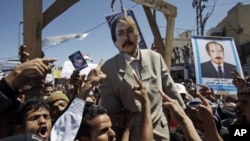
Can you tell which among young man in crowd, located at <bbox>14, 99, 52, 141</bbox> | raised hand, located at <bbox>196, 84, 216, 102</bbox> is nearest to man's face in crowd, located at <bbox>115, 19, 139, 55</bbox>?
young man in crowd, located at <bbox>14, 99, 52, 141</bbox>

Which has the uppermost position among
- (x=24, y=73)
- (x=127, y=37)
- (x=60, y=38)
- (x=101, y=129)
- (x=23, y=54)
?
(x=60, y=38)

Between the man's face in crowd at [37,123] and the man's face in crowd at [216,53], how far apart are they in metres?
2.67

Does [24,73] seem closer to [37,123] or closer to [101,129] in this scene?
[37,123]

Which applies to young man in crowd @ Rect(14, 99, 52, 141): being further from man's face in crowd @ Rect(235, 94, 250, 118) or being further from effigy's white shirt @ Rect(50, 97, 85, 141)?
man's face in crowd @ Rect(235, 94, 250, 118)

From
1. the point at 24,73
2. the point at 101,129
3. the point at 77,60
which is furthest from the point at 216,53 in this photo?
the point at 24,73

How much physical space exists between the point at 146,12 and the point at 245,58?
20473 millimetres

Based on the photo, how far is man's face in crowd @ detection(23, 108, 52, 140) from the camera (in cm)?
198

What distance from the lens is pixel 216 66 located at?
4238 mm

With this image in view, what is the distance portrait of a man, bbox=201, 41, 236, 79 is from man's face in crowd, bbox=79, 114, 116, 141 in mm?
2194

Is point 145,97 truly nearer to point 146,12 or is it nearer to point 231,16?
point 146,12

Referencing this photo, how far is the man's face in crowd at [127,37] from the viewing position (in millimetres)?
2625

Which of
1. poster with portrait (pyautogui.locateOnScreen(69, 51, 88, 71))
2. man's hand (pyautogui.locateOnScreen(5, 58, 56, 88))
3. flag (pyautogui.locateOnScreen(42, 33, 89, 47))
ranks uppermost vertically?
flag (pyautogui.locateOnScreen(42, 33, 89, 47))

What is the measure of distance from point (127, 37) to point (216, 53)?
6.62 ft

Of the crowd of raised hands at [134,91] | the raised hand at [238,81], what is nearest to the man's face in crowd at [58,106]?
the crowd of raised hands at [134,91]
